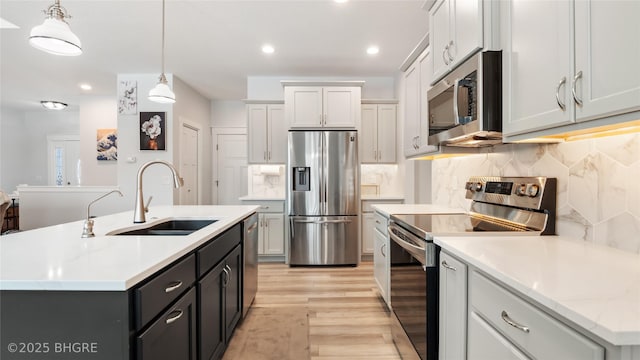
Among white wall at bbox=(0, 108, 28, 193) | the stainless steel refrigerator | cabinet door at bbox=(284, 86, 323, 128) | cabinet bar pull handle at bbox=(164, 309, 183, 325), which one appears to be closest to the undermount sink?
cabinet bar pull handle at bbox=(164, 309, 183, 325)

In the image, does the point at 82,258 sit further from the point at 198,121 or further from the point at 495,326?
the point at 198,121

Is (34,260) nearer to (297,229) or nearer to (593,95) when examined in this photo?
(593,95)

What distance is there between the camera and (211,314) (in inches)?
67.4

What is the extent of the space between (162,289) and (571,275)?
4.39 feet

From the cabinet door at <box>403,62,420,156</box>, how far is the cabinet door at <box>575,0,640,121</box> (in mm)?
1563

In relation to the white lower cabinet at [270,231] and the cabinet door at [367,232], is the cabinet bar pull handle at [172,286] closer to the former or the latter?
the white lower cabinet at [270,231]

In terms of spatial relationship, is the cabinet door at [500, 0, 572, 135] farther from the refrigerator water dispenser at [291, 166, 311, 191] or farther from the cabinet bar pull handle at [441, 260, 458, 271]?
the refrigerator water dispenser at [291, 166, 311, 191]

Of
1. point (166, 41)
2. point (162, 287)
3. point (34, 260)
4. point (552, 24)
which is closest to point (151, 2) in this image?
point (166, 41)

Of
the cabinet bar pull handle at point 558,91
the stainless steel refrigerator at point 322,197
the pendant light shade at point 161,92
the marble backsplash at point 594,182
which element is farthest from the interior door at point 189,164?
the cabinet bar pull handle at point 558,91

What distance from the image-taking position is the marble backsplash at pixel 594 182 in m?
1.19

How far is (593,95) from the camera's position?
981 millimetres

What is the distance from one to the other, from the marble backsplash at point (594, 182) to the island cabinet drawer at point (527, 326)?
24.7 inches

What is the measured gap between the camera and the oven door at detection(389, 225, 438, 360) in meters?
1.52

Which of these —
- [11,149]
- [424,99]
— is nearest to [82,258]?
[424,99]
